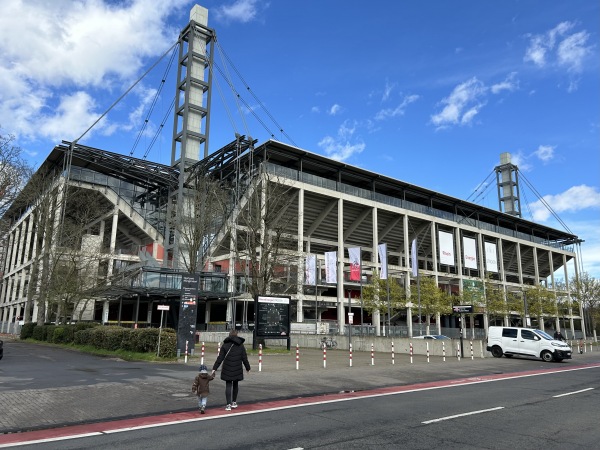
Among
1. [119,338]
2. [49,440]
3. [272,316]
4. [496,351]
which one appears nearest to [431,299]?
[496,351]

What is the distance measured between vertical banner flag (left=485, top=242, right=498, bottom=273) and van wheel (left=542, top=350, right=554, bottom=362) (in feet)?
152

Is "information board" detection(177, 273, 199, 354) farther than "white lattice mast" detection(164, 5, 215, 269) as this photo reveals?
No

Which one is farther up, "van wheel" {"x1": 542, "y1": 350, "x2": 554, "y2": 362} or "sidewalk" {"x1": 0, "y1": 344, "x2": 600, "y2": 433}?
"van wheel" {"x1": 542, "y1": 350, "x2": 554, "y2": 362}

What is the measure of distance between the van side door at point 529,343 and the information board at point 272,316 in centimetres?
1330

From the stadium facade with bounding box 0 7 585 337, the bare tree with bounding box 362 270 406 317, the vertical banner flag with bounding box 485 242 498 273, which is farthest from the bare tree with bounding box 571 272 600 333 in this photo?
the bare tree with bounding box 362 270 406 317

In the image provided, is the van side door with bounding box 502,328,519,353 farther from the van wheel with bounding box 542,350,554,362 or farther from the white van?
the van wheel with bounding box 542,350,554,362

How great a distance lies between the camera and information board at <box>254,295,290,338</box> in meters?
24.2

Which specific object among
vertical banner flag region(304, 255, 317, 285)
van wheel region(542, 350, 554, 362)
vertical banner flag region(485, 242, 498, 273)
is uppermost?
vertical banner flag region(485, 242, 498, 273)

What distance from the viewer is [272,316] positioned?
24688 mm

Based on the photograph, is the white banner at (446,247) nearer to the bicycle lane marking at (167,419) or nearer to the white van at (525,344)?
the white van at (525,344)

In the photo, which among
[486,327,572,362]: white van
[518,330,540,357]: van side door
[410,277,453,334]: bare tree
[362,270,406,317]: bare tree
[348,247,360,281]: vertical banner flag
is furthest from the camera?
[410,277,453,334]: bare tree

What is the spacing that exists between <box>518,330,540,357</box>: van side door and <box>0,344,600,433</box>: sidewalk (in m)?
6.98

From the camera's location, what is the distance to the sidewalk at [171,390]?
29.4 feet

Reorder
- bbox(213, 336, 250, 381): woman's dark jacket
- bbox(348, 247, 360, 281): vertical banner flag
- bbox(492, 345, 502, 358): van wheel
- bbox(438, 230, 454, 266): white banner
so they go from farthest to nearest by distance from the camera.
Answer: bbox(438, 230, 454, 266): white banner, bbox(348, 247, 360, 281): vertical banner flag, bbox(492, 345, 502, 358): van wheel, bbox(213, 336, 250, 381): woman's dark jacket
